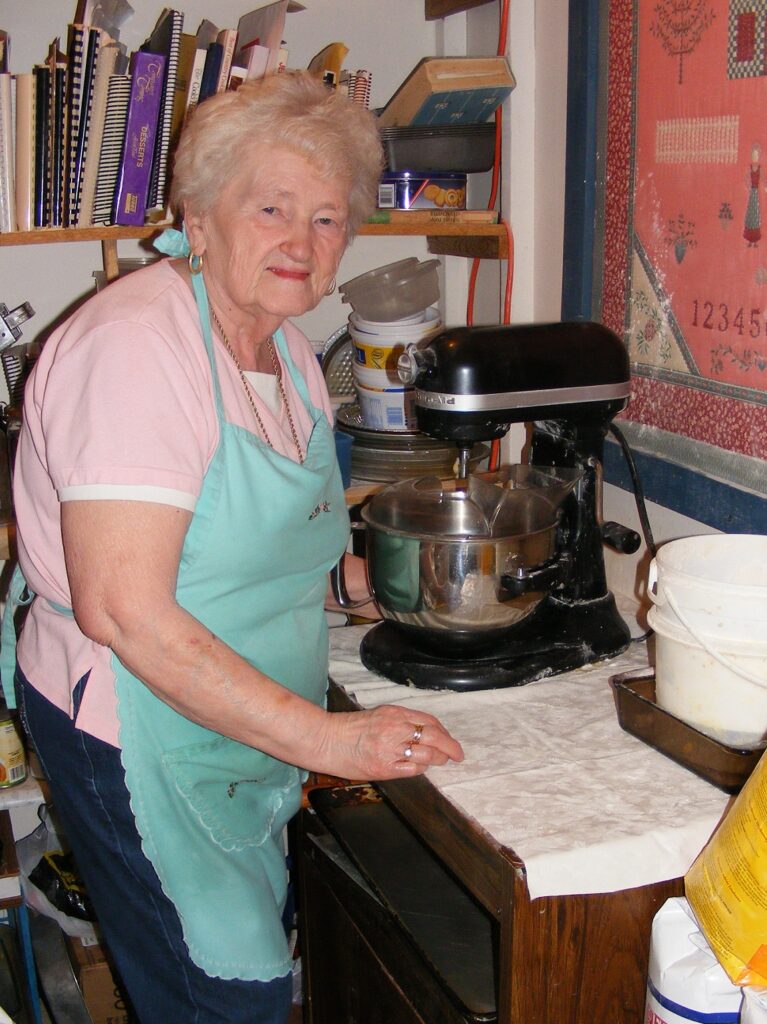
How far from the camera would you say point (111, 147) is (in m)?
1.63

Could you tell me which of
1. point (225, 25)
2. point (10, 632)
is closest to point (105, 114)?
point (225, 25)

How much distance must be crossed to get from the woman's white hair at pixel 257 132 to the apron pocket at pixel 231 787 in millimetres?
618

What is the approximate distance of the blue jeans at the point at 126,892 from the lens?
111 cm

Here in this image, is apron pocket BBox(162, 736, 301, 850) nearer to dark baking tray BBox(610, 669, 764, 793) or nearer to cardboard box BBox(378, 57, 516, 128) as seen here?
dark baking tray BBox(610, 669, 764, 793)

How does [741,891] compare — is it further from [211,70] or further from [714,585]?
[211,70]

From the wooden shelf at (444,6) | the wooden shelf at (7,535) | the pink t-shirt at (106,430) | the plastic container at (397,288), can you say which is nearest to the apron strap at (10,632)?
the pink t-shirt at (106,430)

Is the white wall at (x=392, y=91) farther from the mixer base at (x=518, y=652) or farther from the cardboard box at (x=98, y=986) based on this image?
the cardboard box at (x=98, y=986)

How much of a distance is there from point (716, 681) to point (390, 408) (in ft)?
3.27

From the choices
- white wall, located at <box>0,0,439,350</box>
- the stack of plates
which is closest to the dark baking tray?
the stack of plates

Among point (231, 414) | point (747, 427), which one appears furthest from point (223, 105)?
point (747, 427)

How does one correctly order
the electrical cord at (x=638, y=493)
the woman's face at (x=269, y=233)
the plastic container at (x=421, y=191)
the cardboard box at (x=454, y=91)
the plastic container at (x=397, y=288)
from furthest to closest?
the plastic container at (x=397, y=288) < the plastic container at (x=421, y=191) < the cardboard box at (x=454, y=91) < the electrical cord at (x=638, y=493) < the woman's face at (x=269, y=233)

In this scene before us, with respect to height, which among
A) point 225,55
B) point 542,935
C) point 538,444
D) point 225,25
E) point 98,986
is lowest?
point 98,986

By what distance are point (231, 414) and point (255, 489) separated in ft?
0.29

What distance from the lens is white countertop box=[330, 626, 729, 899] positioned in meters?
0.90
